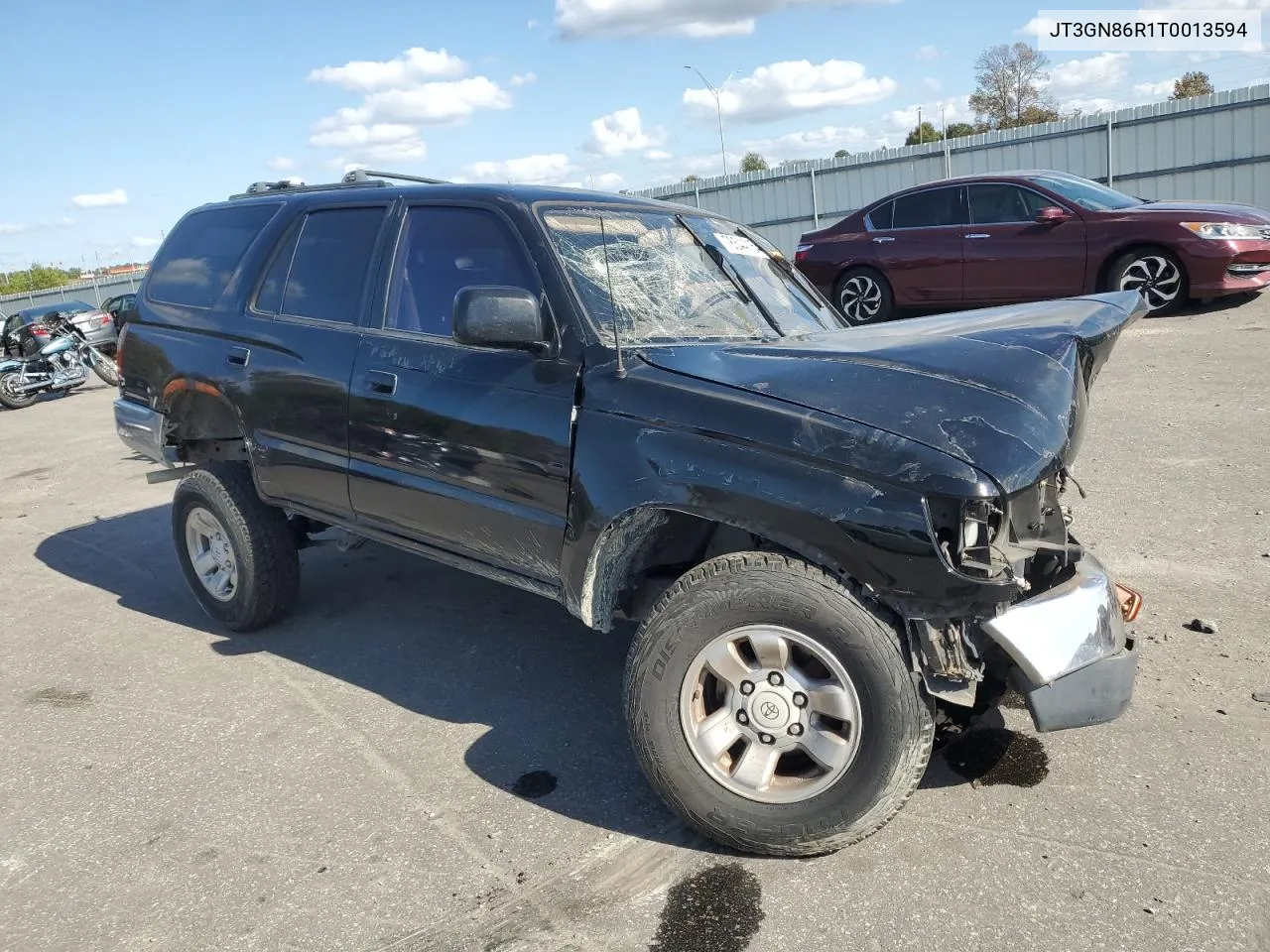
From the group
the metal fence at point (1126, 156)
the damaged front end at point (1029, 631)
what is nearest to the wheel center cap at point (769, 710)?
the damaged front end at point (1029, 631)

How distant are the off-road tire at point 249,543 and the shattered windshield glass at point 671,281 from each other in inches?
83.6

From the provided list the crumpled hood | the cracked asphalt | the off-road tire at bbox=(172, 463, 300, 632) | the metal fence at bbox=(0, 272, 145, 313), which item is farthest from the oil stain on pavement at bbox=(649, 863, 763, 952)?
the metal fence at bbox=(0, 272, 145, 313)

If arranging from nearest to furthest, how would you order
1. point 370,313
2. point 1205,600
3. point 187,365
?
point 370,313 < point 1205,600 < point 187,365

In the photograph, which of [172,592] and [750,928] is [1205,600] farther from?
[172,592]

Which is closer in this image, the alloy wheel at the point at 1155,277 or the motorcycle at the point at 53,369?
the alloy wheel at the point at 1155,277

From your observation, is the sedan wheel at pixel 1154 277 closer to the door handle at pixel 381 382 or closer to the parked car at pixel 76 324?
the door handle at pixel 381 382

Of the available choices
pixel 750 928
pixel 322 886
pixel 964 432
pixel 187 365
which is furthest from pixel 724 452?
pixel 187 365

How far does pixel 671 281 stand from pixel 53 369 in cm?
1503

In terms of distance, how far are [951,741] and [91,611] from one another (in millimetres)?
4468

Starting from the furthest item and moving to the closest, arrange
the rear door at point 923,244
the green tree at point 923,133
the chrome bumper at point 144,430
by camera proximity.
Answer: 1. the green tree at point 923,133
2. the rear door at point 923,244
3. the chrome bumper at point 144,430

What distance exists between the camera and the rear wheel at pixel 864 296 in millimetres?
11742

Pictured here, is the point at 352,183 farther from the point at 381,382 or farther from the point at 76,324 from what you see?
the point at 76,324

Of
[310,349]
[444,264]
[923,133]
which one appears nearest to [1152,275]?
[444,264]

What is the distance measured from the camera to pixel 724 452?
2748 millimetres
